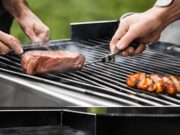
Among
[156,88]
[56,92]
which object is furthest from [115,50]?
[56,92]

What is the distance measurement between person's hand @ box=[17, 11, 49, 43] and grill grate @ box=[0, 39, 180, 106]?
0.13 m

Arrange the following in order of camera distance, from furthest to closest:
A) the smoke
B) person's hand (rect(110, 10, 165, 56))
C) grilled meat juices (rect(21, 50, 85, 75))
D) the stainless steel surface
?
1. the smoke
2. person's hand (rect(110, 10, 165, 56))
3. grilled meat juices (rect(21, 50, 85, 75))
4. the stainless steel surface

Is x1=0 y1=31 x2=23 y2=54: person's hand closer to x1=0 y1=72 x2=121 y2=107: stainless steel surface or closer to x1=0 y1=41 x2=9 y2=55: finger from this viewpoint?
x1=0 y1=41 x2=9 y2=55: finger

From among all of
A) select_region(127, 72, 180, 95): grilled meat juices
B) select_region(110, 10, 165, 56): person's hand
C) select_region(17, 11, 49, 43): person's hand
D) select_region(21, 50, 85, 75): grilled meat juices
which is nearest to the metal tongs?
select_region(110, 10, 165, 56): person's hand

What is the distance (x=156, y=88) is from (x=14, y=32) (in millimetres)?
875

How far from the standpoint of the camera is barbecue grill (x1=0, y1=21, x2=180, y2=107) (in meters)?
2.31

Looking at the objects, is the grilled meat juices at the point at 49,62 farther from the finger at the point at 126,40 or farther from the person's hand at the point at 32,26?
the finger at the point at 126,40

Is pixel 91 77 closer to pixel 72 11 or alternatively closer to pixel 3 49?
pixel 72 11

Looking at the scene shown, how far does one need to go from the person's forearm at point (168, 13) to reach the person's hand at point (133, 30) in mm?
17

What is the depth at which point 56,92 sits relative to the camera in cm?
233

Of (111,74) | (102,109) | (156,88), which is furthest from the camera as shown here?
(111,74)

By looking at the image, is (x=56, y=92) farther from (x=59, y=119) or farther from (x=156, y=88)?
(x=156, y=88)

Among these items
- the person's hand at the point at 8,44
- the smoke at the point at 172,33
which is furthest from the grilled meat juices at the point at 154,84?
the person's hand at the point at 8,44

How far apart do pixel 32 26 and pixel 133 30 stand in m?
0.60
